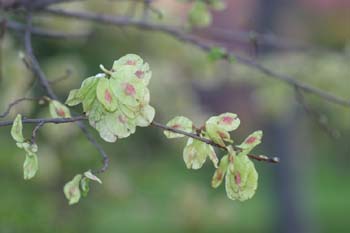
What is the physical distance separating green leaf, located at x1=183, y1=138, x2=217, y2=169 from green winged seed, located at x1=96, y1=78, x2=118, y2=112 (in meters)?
0.17

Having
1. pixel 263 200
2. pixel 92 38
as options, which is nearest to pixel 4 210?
pixel 92 38

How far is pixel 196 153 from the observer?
4.75 ft

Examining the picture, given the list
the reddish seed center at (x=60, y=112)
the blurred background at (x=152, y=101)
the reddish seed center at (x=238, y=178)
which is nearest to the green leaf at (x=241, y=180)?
the reddish seed center at (x=238, y=178)

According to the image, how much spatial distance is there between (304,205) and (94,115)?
5.96 metres

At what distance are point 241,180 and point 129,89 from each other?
25 centimetres

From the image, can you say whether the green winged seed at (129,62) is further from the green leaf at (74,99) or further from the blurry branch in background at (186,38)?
the blurry branch in background at (186,38)

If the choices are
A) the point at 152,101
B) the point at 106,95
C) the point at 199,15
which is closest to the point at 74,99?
the point at 106,95

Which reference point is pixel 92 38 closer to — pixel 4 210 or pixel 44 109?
pixel 44 109

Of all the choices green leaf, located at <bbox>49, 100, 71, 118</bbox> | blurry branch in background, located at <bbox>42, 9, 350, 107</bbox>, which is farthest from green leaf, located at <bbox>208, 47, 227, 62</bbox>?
green leaf, located at <bbox>49, 100, 71, 118</bbox>

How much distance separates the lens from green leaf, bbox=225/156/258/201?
4.56ft

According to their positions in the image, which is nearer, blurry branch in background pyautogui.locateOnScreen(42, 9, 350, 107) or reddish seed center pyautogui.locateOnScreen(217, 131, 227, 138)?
reddish seed center pyautogui.locateOnScreen(217, 131, 227, 138)

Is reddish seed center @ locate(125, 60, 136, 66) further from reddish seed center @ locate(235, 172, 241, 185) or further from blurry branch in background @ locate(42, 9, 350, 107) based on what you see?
blurry branch in background @ locate(42, 9, 350, 107)

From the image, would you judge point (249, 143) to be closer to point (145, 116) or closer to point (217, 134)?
point (217, 134)

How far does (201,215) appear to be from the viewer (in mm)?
3604
